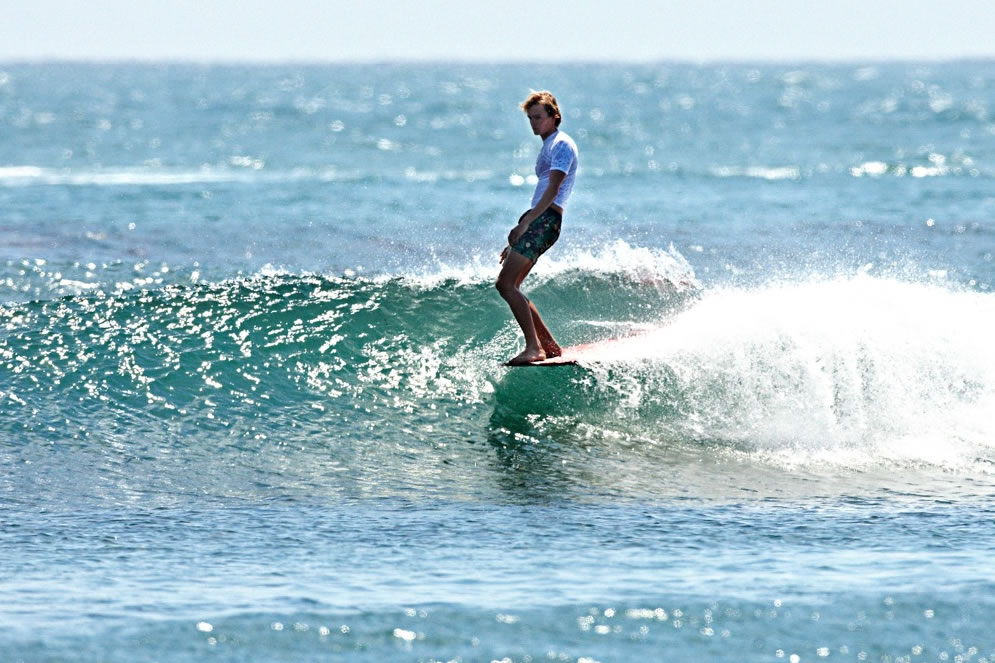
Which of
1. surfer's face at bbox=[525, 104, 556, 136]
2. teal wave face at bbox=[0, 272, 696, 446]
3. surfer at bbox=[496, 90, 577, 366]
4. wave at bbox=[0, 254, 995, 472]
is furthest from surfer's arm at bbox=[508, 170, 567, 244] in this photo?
teal wave face at bbox=[0, 272, 696, 446]

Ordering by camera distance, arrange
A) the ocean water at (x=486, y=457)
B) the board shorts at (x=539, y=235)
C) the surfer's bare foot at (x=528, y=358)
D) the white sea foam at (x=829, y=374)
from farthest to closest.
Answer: the surfer's bare foot at (x=528, y=358), the white sea foam at (x=829, y=374), the board shorts at (x=539, y=235), the ocean water at (x=486, y=457)

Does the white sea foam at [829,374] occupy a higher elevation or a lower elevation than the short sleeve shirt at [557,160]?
lower

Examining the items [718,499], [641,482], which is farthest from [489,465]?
[718,499]

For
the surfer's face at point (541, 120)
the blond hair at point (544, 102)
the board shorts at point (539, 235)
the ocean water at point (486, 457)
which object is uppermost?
the blond hair at point (544, 102)

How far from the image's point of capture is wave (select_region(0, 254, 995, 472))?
31.0ft

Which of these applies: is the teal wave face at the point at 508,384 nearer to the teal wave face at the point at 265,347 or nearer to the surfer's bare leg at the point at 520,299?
the teal wave face at the point at 265,347

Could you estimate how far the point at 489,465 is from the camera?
29.1 ft

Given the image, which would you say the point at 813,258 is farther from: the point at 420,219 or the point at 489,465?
the point at 489,465

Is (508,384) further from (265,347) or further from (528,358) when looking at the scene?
(265,347)

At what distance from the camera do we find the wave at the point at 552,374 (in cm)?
946

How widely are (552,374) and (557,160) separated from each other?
7.18 ft

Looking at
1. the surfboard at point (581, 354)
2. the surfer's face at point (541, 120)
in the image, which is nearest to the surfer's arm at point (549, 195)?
the surfer's face at point (541, 120)

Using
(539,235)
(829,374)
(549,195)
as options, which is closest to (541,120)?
(549,195)

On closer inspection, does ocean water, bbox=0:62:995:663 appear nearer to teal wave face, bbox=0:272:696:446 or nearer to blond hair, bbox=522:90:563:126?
teal wave face, bbox=0:272:696:446
